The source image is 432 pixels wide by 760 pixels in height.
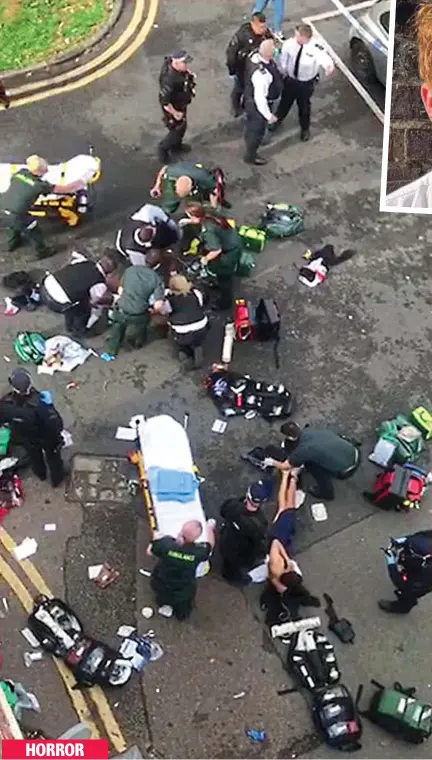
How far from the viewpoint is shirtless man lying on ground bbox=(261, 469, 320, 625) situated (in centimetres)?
921

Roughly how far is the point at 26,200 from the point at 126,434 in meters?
3.14

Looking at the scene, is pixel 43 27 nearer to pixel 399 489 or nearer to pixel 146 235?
pixel 146 235

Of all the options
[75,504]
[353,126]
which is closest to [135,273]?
[75,504]

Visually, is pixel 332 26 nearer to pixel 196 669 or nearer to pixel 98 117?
pixel 98 117

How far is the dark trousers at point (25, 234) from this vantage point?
12.1 m

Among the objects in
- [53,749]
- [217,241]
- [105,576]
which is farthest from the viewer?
[217,241]

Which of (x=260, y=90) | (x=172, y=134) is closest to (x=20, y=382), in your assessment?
(x=172, y=134)

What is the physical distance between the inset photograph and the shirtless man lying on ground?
337 centimetres

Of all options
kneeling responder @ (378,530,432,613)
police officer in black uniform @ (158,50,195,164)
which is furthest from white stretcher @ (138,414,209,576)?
police officer in black uniform @ (158,50,195,164)

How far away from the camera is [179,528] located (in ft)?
30.7

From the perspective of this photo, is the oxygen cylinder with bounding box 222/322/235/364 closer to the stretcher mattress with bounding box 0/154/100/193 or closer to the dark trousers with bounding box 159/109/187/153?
the stretcher mattress with bounding box 0/154/100/193

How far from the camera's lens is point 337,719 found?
8.71 metres

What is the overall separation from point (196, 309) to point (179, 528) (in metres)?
2.66

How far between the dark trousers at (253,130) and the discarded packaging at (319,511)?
5472 mm
